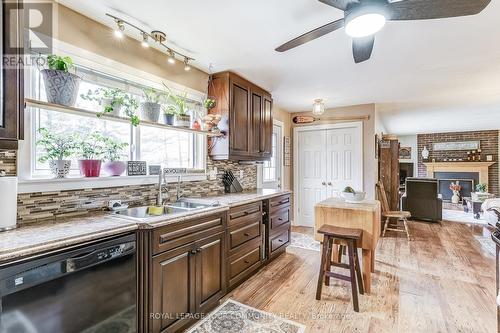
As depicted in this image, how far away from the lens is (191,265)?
1.92 m

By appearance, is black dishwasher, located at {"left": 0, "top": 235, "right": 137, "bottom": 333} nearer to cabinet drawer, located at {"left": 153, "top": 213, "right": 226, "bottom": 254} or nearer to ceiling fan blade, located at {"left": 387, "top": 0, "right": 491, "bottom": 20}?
cabinet drawer, located at {"left": 153, "top": 213, "right": 226, "bottom": 254}

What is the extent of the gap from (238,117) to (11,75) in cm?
219

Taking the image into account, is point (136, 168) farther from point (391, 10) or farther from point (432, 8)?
point (432, 8)

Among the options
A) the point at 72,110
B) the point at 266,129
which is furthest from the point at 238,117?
the point at 72,110

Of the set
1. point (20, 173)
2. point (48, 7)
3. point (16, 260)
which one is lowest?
point (16, 260)

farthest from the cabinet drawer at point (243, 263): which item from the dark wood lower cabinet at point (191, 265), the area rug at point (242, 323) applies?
→ the area rug at point (242, 323)

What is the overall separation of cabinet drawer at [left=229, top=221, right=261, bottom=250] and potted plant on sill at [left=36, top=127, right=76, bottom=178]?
1.45m

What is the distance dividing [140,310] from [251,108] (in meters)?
2.59

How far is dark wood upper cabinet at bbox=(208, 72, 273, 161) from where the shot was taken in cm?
302

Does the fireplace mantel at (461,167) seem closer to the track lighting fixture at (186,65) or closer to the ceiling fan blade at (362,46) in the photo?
the ceiling fan blade at (362,46)

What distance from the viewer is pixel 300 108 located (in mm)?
4984

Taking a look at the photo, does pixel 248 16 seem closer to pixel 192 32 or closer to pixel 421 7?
pixel 192 32

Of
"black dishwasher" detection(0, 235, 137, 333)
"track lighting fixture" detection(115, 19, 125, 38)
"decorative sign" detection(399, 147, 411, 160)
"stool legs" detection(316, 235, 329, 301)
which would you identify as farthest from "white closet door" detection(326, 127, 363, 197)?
"decorative sign" detection(399, 147, 411, 160)

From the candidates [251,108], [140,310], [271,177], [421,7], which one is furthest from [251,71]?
[140,310]
